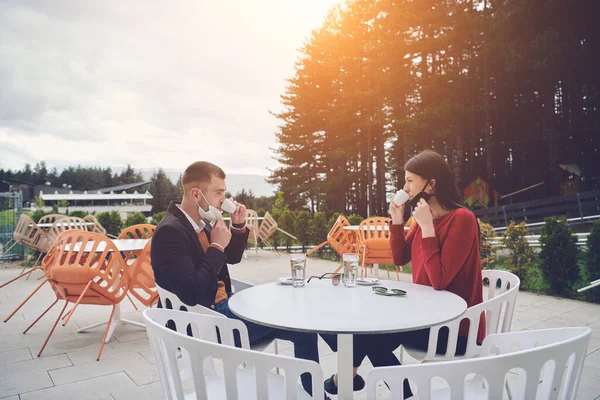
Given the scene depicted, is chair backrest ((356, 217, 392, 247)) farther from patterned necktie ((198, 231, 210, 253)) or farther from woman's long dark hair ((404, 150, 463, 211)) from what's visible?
patterned necktie ((198, 231, 210, 253))

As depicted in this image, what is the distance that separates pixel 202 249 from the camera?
7.23 feet

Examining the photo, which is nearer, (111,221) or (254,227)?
(254,227)

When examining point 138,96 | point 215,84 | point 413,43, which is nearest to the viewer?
point 413,43

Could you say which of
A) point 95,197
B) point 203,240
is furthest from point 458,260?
point 95,197

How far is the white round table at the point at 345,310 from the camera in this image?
1.33 metres

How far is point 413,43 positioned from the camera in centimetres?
1402

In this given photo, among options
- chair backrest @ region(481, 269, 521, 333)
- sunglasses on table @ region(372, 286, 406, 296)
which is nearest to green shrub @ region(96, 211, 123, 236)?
sunglasses on table @ region(372, 286, 406, 296)

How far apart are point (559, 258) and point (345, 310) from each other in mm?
4582

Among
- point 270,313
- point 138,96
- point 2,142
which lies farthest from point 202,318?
point 2,142

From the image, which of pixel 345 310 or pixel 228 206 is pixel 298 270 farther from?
pixel 228 206

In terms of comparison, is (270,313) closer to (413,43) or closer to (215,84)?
(413,43)

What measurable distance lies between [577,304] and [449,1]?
14.2 m

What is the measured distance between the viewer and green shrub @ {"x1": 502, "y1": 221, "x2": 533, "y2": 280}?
5.49m

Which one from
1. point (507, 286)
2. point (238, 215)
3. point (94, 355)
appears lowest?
point (94, 355)
